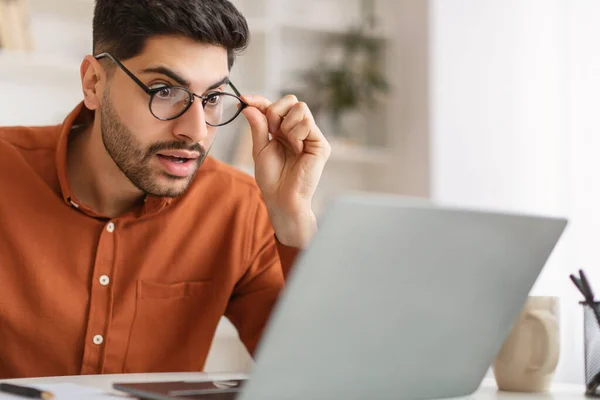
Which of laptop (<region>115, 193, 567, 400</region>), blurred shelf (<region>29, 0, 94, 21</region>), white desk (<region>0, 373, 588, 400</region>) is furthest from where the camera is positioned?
blurred shelf (<region>29, 0, 94, 21</region>)

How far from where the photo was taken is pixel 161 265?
Answer: 1413 mm

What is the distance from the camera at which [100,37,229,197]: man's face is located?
1.30 m

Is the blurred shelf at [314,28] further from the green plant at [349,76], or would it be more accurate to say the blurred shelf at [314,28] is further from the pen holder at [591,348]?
the pen holder at [591,348]

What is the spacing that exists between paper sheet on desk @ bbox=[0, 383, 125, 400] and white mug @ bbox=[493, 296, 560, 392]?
466 millimetres

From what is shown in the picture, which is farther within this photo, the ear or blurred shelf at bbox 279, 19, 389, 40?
blurred shelf at bbox 279, 19, 389, 40

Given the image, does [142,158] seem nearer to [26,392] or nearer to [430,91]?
[26,392]

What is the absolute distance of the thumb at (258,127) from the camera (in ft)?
4.25

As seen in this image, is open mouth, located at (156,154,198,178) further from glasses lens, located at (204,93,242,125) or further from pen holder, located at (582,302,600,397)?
pen holder, located at (582,302,600,397)

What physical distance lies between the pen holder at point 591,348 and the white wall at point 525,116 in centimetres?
171

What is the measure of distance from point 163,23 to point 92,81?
23 centimetres

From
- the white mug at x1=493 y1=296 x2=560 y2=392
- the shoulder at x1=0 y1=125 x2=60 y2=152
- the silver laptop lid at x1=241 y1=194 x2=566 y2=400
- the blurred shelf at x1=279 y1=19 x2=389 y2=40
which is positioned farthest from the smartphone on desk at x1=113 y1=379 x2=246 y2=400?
the blurred shelf at x1=279 y1=19 x2=389 y2=40

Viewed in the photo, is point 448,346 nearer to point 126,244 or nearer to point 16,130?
point 126,244

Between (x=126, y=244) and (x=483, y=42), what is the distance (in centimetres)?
210

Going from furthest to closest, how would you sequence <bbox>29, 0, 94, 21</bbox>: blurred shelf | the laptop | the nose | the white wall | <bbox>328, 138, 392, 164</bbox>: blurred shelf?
<bbox>328, 138, 392, 164</bbox>: blurred shelf → <bbox>29, 0, 94, 21</bbox>: blurred shelf → the white wall → the nose → the laptop
